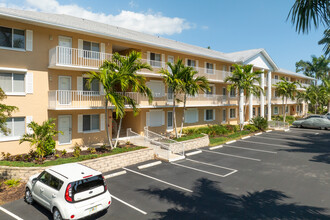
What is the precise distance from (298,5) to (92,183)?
335 inches

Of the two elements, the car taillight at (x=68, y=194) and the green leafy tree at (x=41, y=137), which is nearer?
the car taillight at (x=68, y=194)

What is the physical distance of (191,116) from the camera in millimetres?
26688

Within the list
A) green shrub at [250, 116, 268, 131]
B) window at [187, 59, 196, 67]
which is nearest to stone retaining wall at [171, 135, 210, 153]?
window at [187, 59, 196, 67]

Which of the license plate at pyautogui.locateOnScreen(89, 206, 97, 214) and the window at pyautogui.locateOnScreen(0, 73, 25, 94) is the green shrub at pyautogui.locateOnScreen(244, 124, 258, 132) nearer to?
the license plate at pyautogui.locateOnScreen(89, 206, 97, 214)

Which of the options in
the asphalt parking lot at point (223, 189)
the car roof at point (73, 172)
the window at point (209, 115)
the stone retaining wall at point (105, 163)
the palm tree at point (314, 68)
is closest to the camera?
the car roof at point (73, 172)

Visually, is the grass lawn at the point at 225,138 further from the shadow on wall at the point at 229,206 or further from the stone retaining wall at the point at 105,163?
the shadow on wall at the point at 229,206

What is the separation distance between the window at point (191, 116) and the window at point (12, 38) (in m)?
17.0

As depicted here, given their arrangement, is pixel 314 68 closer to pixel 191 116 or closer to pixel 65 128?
pixel 191 116

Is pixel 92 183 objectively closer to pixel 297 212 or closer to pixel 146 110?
pixel 297 212

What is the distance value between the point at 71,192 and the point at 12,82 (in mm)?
10831

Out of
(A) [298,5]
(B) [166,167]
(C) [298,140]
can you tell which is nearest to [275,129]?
(C) [298,140]

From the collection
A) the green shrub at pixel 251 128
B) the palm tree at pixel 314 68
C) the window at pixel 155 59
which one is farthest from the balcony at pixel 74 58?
the palm tree at pixel 314 68

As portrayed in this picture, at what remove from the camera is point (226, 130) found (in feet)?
84.6

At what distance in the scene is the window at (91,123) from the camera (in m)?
18.3
